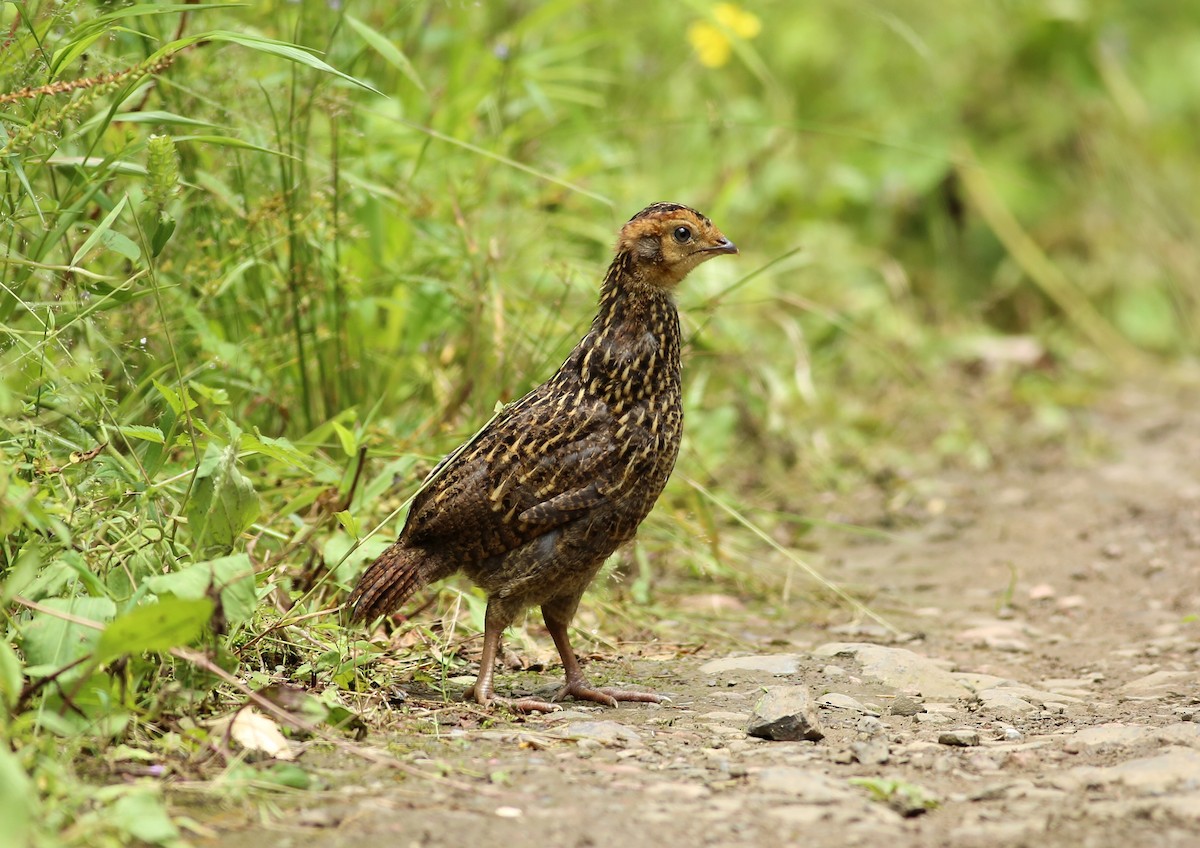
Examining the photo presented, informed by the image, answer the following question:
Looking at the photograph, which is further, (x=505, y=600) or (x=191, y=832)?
(x=505, y=600)

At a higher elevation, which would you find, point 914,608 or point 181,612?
point 181,612

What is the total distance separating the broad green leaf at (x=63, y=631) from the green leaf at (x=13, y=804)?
585 millimetres

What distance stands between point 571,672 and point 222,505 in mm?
1214

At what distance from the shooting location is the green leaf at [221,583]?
3174mm

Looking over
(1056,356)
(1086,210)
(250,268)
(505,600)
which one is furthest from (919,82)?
(505,600)

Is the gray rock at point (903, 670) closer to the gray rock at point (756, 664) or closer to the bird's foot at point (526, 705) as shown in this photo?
the gray rock at point (756, 664)

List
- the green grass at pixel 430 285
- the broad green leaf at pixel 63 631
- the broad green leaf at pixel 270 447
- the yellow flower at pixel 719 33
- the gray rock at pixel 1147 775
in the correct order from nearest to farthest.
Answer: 1. the broad green leaf at pixel 63 631
2. the gray rock at pixel 1147 775
3. the green grass at pixel 430 285
4. the broad green leaf at pixel 270 447
5. the yellow flower at pixel 719 33

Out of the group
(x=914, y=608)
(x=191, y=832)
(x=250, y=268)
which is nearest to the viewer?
(x=191, y=832)

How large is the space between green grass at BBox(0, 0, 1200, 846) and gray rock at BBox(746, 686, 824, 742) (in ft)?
3.32

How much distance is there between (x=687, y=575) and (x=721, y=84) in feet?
16.2

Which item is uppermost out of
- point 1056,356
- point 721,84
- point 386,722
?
point 721,84

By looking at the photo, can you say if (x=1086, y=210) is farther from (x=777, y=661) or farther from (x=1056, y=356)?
(x=777, y=661)

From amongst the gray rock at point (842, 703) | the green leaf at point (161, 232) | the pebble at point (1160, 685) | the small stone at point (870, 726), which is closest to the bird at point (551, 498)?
the gray rock at point (842, 703)

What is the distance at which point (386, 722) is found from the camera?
3.61 m
